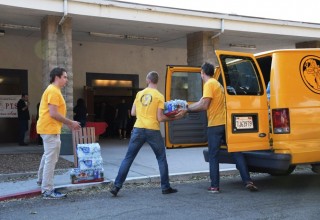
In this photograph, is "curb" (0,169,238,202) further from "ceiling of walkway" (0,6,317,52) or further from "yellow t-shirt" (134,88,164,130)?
"ceiling of walkway" (0,6,317,52)

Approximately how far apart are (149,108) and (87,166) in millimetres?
1630

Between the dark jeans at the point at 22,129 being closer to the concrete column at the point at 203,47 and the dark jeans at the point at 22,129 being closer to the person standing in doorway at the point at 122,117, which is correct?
the person standing in doorway at the point at 122,117

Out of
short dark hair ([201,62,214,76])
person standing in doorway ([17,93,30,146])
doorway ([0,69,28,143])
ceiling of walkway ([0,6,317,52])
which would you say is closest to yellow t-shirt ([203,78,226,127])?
short dark hair ([201,62,214,76])

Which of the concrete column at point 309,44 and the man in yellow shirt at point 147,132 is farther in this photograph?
the concrete column at point 309,44

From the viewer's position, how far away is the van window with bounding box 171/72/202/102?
7.30 metres

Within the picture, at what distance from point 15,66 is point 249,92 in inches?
423

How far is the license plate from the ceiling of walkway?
6744mm

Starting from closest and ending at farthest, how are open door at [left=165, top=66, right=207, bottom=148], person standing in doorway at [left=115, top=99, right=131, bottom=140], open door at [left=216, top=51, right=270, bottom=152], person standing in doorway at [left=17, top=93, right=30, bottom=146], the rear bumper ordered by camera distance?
the rear bumper → open door at [left=216, top=51, right=270, bottom=152] → open door at [left=165, top=66, right=207, bottom=148] → person standing in doorway at [left=17, top=93, right=30, bottom=146] → person standing in doorway at [left=115, top=99, right=131, bottom=140]

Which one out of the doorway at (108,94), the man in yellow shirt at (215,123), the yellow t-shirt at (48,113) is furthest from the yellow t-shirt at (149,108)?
the doorway at (108,94)

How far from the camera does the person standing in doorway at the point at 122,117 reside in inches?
635

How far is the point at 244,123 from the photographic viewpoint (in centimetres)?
610

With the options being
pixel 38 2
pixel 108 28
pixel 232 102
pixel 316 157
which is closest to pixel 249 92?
pixel 232 102

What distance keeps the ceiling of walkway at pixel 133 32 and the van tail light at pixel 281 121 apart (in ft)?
23.2

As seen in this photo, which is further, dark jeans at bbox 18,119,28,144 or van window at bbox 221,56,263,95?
dark jeans at bbox 18,119,28,144
